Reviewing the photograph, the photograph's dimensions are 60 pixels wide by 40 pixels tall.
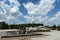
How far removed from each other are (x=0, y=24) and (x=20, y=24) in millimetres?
12677

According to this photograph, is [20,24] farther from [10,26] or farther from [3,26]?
[3,26]

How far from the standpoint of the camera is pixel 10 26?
6378 cm

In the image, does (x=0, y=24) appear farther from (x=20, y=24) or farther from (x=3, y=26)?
(x=20, y=24)

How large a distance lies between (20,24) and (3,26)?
397 inches

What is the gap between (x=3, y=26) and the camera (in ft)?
196

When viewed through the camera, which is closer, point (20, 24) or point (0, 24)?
point (0, 24)

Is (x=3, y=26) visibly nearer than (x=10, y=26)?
Yes

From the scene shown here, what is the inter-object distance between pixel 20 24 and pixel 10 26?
5627mm

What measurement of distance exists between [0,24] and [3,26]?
3.06m

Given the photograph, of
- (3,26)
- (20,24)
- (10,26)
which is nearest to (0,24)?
(3,26)

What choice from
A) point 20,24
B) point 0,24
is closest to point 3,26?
point 0,24

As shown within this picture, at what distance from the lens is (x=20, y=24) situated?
220 feet

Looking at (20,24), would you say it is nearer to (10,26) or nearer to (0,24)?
(10,26)
